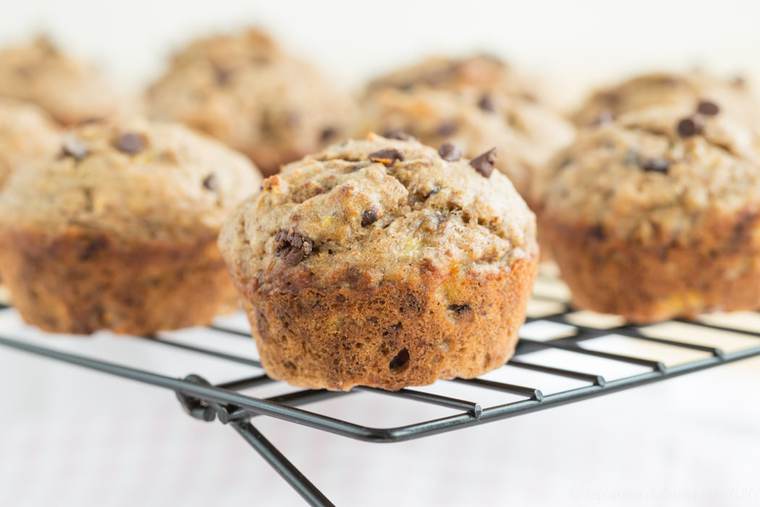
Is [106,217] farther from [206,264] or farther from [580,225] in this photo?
[580,225]

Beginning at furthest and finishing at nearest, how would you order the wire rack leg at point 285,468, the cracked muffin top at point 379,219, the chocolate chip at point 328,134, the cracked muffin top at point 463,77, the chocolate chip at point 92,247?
the cracked muffin top at point 463,77 → the chocolate chip at point 328,134 → the chocolate chip at point 92,247 → the cracked muffin top at point 379,219 → the wire rack leg at point 285,468

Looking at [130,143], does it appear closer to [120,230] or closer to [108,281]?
[120,230]

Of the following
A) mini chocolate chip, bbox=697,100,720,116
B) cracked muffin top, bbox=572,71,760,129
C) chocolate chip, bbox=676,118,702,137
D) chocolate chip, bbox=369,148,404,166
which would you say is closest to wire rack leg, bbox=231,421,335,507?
chocolate chip, bbox=369,148,404,166

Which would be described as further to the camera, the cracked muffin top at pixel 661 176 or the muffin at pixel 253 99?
the muffin at pixel 253 99

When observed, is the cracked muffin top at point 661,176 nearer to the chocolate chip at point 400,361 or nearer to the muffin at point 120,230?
the chocolate chip at point 400,361

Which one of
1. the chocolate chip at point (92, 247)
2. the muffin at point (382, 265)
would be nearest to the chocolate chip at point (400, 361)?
the muffin at point (382, 265)

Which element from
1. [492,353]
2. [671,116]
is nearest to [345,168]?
[492,353]

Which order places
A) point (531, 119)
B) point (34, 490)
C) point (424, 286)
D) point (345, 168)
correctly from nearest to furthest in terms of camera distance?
point (424, 286)
point (345, 168)
point (34, 490)
point (531, 119)
